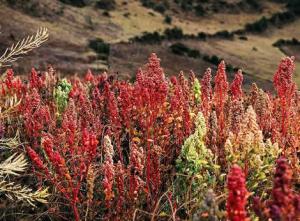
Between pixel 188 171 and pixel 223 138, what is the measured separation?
0.90 meters

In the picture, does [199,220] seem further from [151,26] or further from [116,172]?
[151,26]

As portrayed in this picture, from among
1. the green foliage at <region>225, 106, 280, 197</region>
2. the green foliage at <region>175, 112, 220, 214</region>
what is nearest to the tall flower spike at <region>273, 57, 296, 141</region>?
the green foliage at <region>225, 106, 280, 197</region>

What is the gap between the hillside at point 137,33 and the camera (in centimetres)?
2700

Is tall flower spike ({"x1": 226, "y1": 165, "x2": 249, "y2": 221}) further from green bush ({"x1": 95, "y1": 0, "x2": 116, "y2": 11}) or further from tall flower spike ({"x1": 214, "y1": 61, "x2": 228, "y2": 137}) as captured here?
green bush ({"x1": 95, "y1": 0, "x2": 116, "y2": 11})

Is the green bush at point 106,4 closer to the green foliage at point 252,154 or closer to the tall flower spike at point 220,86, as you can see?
the tall flower spike at point 220,86

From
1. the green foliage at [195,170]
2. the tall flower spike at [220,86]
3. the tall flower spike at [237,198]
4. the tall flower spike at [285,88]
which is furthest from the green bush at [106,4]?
the tall flower spike at [237,198]

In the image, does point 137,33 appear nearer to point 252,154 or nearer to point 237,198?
point 252,154

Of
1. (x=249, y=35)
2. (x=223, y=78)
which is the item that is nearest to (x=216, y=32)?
(x=249, y=35)

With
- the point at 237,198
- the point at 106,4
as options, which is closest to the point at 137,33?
the point at 106,4

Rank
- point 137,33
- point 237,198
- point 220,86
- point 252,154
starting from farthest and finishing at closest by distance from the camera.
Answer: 1. point 137,33
2. point 220,86
3. point 252,154
4. point 237,198

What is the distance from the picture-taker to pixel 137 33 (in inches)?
1478

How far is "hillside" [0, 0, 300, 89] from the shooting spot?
Result: 27.0 m

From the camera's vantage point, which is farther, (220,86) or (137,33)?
(137,33)

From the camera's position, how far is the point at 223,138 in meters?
4.71
